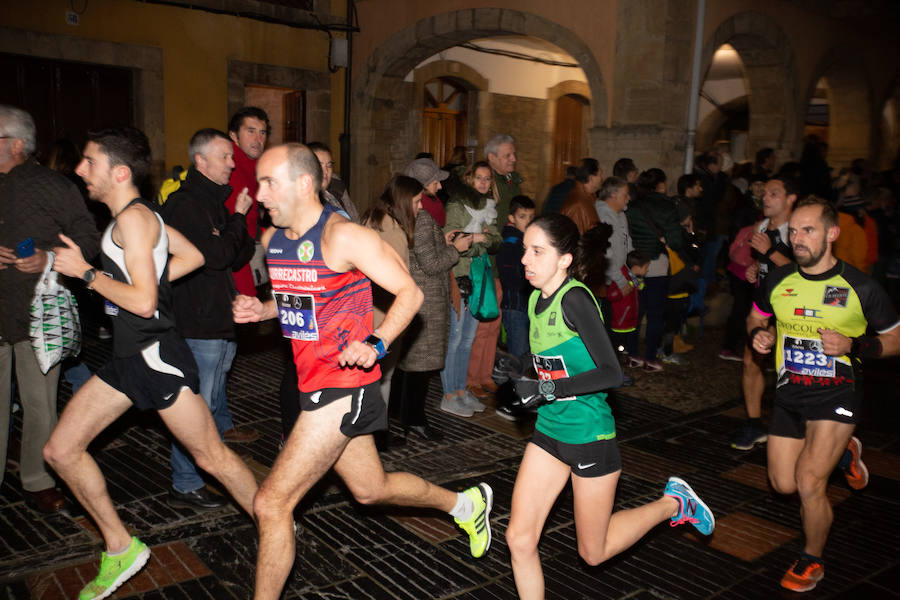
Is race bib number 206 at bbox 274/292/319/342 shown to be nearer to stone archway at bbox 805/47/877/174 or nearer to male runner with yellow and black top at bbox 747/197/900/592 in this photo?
male runner with yellow and black top at bbox 747/197/900/592

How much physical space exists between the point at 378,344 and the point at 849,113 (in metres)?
17.9

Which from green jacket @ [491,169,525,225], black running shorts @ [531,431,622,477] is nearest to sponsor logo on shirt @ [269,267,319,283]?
black running shorts @ [531,431,622,477]

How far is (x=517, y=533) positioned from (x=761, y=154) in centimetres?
986

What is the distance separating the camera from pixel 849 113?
683 inches

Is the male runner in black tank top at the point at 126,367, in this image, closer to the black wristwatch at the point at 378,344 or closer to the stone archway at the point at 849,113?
the black wristwatch at the point at 378,344

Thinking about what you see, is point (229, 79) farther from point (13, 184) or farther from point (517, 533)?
point (517, 533)

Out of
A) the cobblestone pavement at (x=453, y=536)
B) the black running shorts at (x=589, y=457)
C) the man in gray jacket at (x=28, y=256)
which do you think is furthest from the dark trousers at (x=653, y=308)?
the man in gray jacket at (x=28, y=256)

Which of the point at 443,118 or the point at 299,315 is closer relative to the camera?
the point at 299,315

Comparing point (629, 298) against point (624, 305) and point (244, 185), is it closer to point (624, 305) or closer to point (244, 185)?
point (624, 305)

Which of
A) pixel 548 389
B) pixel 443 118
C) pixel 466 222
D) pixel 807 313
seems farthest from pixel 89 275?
pixel 443 118

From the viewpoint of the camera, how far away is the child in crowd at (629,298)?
24.4 ft

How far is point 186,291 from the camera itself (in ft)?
14.7

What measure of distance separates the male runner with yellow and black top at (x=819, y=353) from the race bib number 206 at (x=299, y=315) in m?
2.43

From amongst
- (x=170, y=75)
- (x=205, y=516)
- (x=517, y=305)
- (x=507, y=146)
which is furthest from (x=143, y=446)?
(x=170, y=75)
